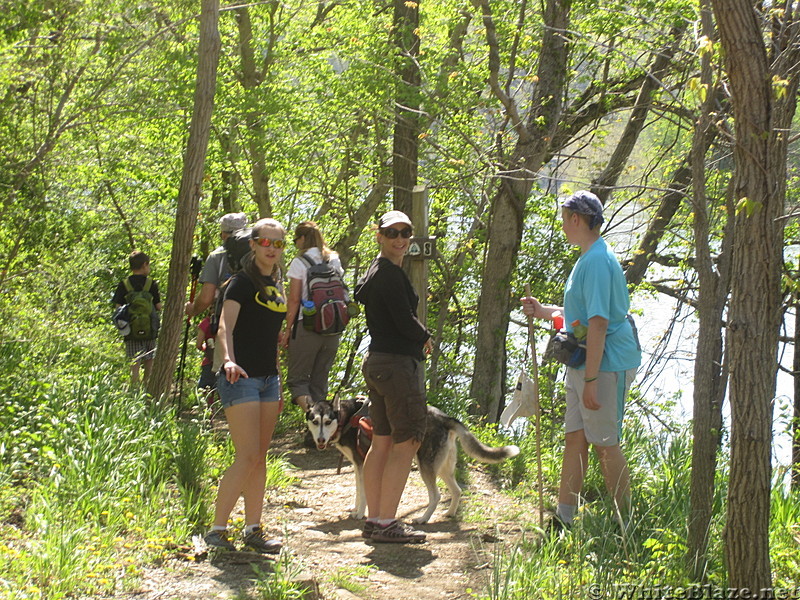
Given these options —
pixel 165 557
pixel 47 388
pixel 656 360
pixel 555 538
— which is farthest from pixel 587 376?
pixel 656 360

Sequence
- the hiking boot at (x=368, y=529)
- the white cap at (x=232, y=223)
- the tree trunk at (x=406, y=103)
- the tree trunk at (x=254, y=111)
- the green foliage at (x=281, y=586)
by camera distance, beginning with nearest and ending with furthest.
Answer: the green foliage at (x=281, y=586) → the hiking boot at (x=368, y=529) → the white cap at (x=232, y=223) → the tree trunk at (x=406, y=103) → the tree trunk at (x=254, y=111)

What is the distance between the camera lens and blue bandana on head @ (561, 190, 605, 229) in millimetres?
5215

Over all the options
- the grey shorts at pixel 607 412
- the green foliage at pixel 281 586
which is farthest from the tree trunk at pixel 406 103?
the green foliage at pixel 281 586

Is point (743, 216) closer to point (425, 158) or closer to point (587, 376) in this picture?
point (587, 376)

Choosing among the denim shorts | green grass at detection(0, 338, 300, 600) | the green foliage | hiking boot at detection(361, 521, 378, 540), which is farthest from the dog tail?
the green foliage

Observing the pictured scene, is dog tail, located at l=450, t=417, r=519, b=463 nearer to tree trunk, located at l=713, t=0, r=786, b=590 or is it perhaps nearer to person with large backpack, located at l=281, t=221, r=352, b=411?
person with large backpack, located at l=281, t=221, r=352, b=411

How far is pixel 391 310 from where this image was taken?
17.6 feet

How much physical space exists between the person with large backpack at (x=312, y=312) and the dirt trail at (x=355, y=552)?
2.80 ft

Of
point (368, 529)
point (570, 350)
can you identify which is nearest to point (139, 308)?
point (368, 529)

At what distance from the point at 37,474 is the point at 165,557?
1.36 meters

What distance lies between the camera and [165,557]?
4977mm

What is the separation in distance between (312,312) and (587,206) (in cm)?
308

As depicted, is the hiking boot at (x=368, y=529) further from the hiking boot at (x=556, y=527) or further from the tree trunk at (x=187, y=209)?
the tree trunk at (x=187, y=209)

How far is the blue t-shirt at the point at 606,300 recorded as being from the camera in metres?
5.11
